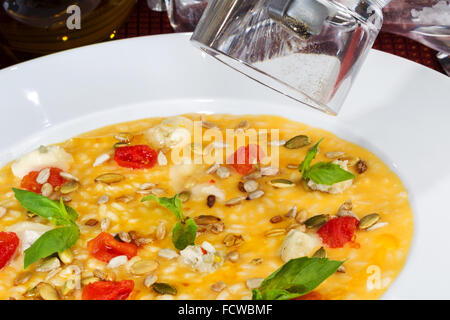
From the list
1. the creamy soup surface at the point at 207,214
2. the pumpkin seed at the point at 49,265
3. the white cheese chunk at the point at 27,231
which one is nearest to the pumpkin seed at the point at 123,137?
the creamy soup surface at the point at 207,214

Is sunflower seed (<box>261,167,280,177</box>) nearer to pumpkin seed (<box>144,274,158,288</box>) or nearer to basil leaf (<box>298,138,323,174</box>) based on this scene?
basil leaf (<box>298,138,323,174</box>)

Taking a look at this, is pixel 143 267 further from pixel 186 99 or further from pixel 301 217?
pixel 186 99

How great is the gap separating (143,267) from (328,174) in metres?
0.66

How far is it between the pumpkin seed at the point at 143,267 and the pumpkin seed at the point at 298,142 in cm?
70

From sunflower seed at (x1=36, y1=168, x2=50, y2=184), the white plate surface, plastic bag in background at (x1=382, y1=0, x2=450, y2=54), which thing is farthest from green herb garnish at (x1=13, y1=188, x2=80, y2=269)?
plastic bag in background at (x1=382, y1=0, x2=450, y2=54)

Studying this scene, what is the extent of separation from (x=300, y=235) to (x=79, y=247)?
68 cm

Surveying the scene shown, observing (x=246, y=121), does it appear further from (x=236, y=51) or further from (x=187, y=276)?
(x=187, y=276)

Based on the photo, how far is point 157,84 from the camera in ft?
9.42

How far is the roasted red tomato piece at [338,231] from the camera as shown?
2236mm

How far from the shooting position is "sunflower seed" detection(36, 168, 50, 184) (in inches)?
97.8

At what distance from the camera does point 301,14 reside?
2.19 m

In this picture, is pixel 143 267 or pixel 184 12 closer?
pixel 143 267

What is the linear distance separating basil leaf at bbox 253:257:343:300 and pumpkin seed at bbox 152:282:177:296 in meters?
0.27

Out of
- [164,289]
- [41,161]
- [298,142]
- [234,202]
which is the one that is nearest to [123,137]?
[41,161]
